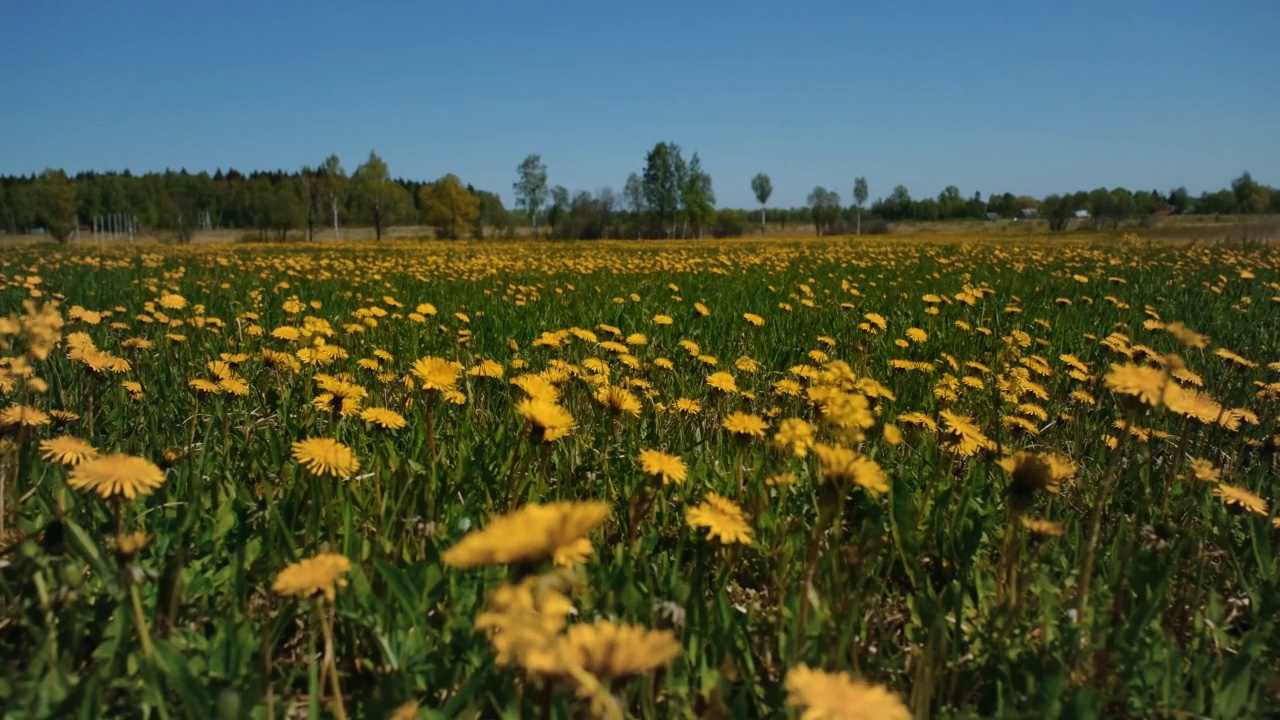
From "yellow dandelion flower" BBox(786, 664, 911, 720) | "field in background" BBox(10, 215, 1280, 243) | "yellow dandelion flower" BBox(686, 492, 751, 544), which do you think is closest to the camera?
"yellow dandelion flower" BBox(786, 664, 911, 720)

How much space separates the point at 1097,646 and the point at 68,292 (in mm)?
8439

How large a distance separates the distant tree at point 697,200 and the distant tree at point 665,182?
62 centimetres

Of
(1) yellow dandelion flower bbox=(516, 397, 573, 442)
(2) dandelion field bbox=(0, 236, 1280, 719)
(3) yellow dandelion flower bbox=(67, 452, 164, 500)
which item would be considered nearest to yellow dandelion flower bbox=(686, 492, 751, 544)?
(2) dandelion field bbox=(0, 236, 1280, 719)

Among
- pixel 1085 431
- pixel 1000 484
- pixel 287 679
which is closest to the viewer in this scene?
pixel 287 679

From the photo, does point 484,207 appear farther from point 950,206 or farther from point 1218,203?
point 1218,203

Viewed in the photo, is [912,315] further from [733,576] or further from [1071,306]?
[733,576]

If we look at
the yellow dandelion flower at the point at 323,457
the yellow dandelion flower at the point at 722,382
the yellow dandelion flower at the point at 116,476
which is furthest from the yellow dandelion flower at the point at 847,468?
the yellow dandelion flower at the point at 722,382

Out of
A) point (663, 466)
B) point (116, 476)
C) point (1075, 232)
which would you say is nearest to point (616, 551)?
point (663, 466)

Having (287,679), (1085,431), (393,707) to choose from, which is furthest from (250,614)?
(1085,431)

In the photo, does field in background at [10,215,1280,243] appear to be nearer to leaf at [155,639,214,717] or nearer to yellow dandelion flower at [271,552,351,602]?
yellow dandelion flower at [271,552,351,602]

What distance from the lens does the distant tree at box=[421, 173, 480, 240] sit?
63969mm

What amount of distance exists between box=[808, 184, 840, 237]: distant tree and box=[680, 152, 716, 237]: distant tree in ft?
38.1

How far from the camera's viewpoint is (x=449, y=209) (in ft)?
210

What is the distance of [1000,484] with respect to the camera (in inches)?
86.1
